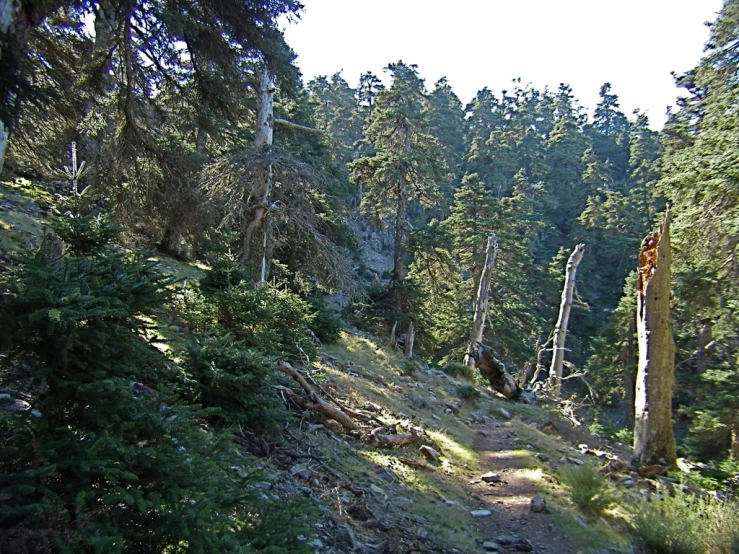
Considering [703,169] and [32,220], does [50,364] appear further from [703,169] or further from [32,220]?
[703,169]

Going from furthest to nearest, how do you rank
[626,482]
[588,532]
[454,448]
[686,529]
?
[454,448], [626,482], [588,532], [686,529]

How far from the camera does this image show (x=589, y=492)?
6.77 meters

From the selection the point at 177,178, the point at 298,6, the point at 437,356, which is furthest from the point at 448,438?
the point at 437,356

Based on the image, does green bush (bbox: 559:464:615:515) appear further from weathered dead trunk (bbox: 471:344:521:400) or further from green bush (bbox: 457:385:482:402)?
weathered dead trunk (bbox: 471:344:521:400)

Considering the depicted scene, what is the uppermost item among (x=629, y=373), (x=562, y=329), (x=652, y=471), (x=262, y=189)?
(x=262, y=189)

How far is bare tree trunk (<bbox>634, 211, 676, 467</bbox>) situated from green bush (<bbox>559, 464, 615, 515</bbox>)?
2428 mm

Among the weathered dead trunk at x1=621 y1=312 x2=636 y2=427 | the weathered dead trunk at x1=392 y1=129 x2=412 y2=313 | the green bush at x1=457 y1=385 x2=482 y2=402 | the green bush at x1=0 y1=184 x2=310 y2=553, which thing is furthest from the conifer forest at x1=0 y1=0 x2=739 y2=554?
the weathered dead trunk at x1=621 y1=312 x2=636 y2=427

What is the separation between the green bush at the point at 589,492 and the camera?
6711mm

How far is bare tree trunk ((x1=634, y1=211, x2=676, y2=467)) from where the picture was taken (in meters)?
8.80

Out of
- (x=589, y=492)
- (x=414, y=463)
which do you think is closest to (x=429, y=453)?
(x=414, y=463)

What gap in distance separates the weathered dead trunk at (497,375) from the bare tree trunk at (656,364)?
845 cm

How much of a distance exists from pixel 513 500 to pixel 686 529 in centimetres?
216

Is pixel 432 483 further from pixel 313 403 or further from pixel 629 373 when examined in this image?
pixel 629 373

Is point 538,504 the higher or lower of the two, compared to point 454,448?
higher
